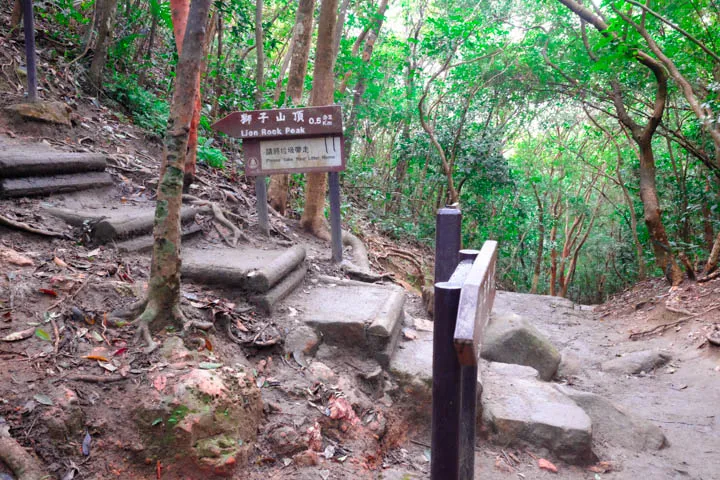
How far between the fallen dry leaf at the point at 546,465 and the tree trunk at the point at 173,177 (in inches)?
110

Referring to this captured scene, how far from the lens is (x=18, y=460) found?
7.15ft

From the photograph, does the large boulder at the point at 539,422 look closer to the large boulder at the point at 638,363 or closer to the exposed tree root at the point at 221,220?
the large boulder at the point at 638,363

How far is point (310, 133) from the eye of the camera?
5.68 metres

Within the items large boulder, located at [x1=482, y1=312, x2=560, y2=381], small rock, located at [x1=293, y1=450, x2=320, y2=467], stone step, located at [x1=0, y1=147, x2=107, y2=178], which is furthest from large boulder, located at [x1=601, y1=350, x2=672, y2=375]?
stone step, located at [x1=0, y1=147, x2=107, y2=178]

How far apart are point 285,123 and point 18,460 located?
4208 mm

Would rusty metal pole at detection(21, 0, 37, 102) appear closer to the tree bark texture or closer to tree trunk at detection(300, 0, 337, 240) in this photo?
the tree bark texture

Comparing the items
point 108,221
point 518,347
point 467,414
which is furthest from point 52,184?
point 518,347

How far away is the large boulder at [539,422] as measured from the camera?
3881mm

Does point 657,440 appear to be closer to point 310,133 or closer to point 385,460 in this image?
point 385,460

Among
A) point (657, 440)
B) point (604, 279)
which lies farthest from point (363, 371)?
point (604, 279)

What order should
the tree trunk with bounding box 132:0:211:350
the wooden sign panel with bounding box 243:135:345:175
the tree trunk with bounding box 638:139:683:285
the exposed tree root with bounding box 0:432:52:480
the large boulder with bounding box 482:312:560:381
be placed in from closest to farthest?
the exposed tree root with bounding box 0:432:52:480
the tree trunk with bounding box 132:0:211:350
the large boulder with bounding box 482:312:560:381
the wooden sign panel with bounding box 243:135:345:175
the tree trunk with bounding box 638:139:683:285

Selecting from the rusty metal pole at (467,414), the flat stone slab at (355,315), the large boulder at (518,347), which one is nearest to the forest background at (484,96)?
the flat stone slab at (355,315)

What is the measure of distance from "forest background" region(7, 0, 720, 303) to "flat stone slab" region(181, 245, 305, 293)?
2900mm

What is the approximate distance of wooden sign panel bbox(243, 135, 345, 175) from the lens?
19.0 feet
